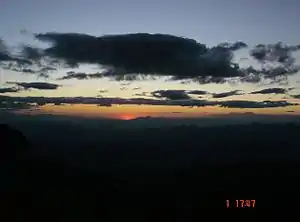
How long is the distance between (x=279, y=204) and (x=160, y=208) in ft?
162

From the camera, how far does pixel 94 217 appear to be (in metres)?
162

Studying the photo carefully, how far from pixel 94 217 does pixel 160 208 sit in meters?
27.7

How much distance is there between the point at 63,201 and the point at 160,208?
4365cm

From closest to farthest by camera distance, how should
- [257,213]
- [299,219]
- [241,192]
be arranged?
[299,219] → [257,213] → [241,192]

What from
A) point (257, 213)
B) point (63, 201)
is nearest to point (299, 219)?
point (257, 213)

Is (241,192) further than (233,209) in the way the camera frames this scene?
Yes

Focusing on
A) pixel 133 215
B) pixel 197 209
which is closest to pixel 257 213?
pixel 197 209

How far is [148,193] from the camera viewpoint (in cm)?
19888

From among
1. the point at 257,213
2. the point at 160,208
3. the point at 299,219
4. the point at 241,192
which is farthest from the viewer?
the point at 241,192

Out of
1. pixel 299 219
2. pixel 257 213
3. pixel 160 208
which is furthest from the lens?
pixel 160 208

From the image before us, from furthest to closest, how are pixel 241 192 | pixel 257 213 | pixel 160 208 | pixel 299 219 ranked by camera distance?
pixel 241 192, pixel 160 208, pixel 257 213, pixel 299 219

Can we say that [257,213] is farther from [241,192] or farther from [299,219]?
[241,192]

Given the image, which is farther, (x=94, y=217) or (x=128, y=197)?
(x=128, y=197)

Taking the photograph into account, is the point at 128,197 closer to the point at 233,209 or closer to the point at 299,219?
the point at 233,209
